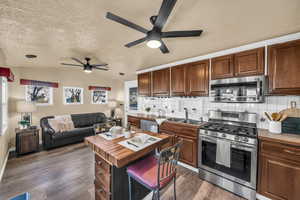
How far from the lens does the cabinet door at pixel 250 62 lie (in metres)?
2.15

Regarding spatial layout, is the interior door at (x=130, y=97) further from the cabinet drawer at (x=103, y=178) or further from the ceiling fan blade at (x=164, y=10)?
the ceiling fan blade at (x=164, y=10)

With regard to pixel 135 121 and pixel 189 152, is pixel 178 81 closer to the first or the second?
pixel 189 152

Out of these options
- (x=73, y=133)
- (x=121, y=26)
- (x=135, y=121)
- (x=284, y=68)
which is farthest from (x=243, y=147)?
(x=73, y=133)

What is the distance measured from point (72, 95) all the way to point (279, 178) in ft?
19.7

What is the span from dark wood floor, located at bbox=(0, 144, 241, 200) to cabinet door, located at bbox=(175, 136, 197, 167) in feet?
0.68

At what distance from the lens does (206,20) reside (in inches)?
63.5

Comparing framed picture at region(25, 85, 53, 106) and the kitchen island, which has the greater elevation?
framed picture at region(25, 85, 53, 106)

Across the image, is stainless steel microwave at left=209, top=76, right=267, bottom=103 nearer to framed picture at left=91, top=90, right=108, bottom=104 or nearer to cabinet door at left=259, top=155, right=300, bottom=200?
cabinet door at left=259, top=155, right=300, bottom=200

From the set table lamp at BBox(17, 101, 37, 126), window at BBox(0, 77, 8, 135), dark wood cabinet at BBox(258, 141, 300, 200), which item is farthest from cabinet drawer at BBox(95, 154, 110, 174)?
table lamp at BBox(17, 101, 37, 126)

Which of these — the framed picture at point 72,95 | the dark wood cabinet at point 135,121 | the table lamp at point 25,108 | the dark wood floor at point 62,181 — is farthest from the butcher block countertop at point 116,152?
the framed picture at point 72,95

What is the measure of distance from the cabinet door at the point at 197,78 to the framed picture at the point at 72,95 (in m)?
4.40

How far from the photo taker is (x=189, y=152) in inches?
105

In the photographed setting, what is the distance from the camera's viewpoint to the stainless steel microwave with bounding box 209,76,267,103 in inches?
82.9

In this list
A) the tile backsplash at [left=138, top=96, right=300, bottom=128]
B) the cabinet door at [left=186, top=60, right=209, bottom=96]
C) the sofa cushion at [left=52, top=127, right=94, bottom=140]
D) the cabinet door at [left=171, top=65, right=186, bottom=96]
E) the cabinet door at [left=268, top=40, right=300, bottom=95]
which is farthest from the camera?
the sofa cushion at [left=52, top=127, right=94, bottom=140]
